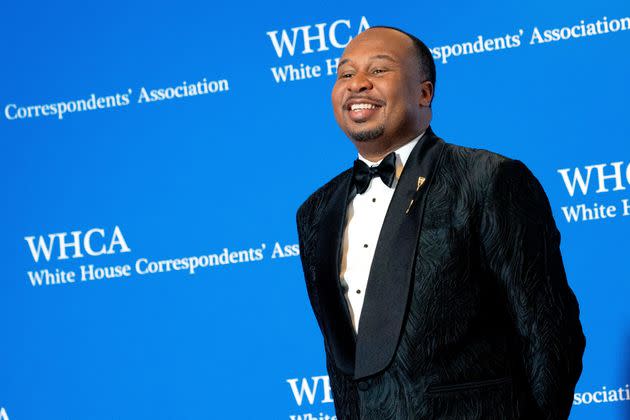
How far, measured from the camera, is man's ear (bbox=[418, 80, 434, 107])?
234 cm

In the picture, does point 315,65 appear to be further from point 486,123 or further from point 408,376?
point 408,376

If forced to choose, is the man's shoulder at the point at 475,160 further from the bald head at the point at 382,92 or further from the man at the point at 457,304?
the bald head at the point at 382,92

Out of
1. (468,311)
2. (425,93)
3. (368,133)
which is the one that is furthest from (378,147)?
(468,311)

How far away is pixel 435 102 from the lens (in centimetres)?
347

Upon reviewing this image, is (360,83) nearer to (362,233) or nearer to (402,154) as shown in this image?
(402,154)

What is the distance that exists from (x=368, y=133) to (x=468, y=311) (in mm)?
456

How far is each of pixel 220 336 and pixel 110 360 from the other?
1.39 ft

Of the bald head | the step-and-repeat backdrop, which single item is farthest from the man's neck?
the step-and-repeat backdrop

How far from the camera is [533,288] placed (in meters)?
2.08

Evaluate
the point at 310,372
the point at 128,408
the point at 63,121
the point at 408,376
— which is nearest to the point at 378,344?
the point at 408,376

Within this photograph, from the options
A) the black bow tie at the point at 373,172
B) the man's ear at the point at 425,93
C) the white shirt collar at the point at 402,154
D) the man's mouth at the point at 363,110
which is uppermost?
the man's ear at the point at 425,93

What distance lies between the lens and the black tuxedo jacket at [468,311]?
81.4 inches

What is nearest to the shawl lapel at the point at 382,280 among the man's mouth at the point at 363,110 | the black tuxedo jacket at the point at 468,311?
the black tuxedo jacket at the point at 468,311

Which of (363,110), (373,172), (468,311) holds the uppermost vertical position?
(363,110)
